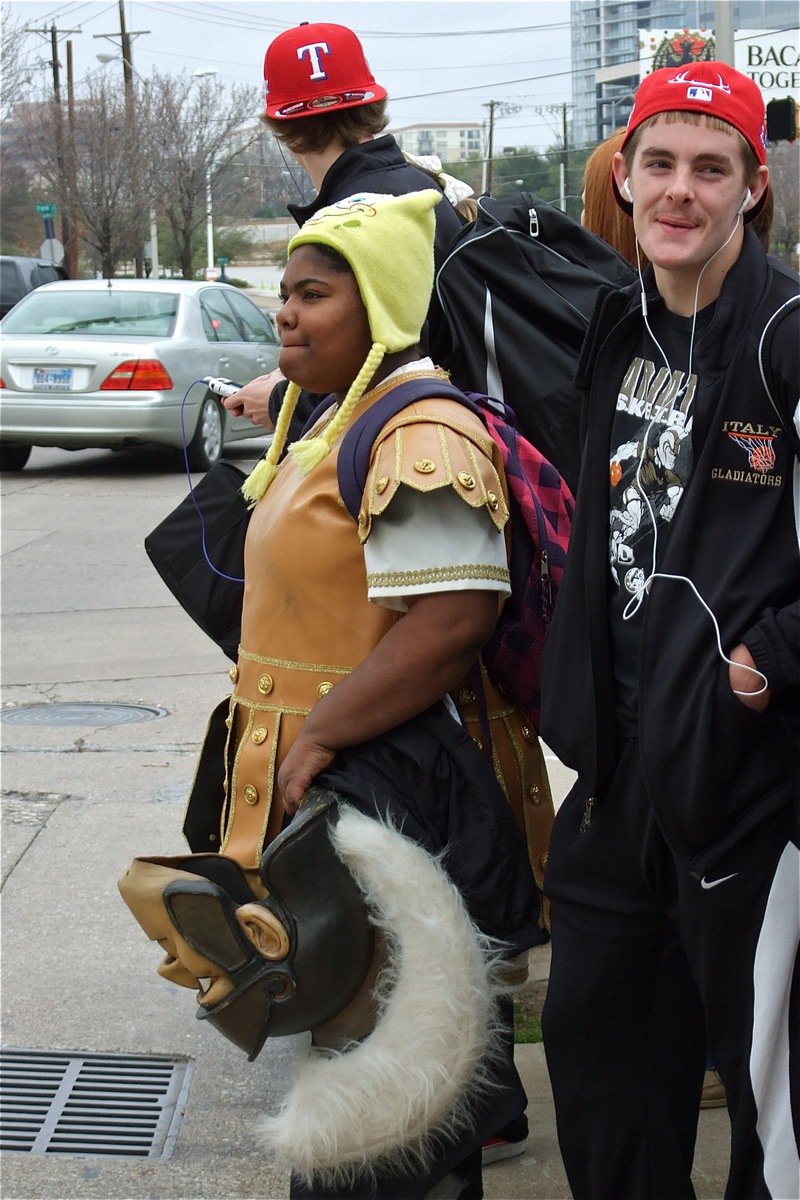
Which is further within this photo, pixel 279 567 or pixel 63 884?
pixel 63 884

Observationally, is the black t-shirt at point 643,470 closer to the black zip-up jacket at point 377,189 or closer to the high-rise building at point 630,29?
the black zip-up jacket at point 377,189

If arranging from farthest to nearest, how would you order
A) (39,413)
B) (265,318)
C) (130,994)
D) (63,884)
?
1. (265,318)
2. (39,413)
3. (63,884)
4. (130,994)

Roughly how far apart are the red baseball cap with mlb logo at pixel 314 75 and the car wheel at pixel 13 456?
32.9ft

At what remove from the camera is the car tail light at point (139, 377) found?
1195cm

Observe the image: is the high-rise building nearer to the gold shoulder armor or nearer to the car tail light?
the car tail light

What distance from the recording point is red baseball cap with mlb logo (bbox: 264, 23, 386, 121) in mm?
3070

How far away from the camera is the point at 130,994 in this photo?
3.70 metres

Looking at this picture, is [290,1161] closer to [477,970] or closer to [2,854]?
[477,970]

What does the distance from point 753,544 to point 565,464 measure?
97cm

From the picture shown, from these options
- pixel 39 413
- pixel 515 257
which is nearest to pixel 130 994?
pixel 515 257

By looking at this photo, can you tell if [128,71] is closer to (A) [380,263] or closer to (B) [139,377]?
(B) [139,377]

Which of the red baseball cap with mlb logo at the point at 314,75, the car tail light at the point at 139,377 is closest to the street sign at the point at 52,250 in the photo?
the car tail light at the point at 139,377

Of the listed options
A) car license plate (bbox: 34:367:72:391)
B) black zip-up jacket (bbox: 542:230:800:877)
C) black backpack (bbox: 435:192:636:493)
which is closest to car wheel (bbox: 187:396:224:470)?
car license plate (bbox: 34:367:72:391)

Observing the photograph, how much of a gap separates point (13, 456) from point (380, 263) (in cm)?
1088
